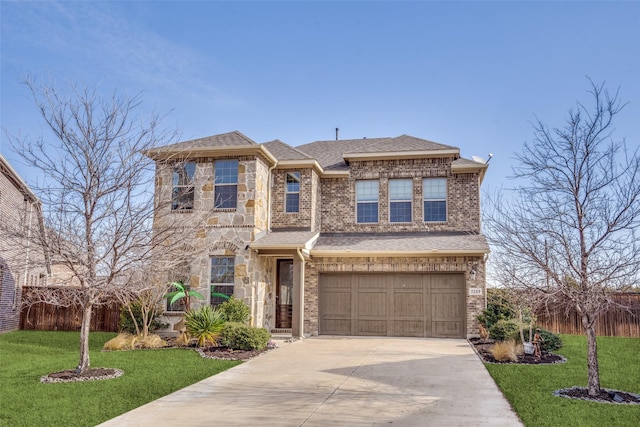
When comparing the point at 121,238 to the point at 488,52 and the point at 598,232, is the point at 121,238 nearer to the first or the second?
the point at 598,232

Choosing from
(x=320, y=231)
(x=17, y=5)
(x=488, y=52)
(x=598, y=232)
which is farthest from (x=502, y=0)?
(x=17, y=5)

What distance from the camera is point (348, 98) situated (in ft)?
Answer: 53.0

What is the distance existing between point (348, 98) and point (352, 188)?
4.39 m

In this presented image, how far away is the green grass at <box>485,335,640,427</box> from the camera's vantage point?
7141 millimetres

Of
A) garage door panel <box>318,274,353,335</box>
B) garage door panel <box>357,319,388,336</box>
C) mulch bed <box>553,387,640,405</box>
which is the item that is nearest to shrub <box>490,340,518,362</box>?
mulch bed <box>553,387,640,405</box>

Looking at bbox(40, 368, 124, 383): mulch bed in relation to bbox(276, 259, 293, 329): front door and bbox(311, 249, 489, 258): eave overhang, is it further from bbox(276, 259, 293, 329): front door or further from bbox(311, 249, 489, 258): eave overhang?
bbox(276, 259, 293, 329): front door

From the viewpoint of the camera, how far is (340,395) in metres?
8.61

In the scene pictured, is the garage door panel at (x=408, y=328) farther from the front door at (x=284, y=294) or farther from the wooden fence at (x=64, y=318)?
the wooden fence at (x=64, y=318)

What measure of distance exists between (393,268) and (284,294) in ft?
13.9

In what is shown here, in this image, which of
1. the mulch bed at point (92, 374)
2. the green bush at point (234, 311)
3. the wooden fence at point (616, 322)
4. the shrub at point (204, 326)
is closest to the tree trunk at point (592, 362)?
the mulch bed at point (92, 374)

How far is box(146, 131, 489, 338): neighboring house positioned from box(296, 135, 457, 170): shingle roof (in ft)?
0.41

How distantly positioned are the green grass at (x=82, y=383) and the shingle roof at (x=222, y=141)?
21.8 ft

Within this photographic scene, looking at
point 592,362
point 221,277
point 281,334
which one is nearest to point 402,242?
point 281,334

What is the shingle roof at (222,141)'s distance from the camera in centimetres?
1717
